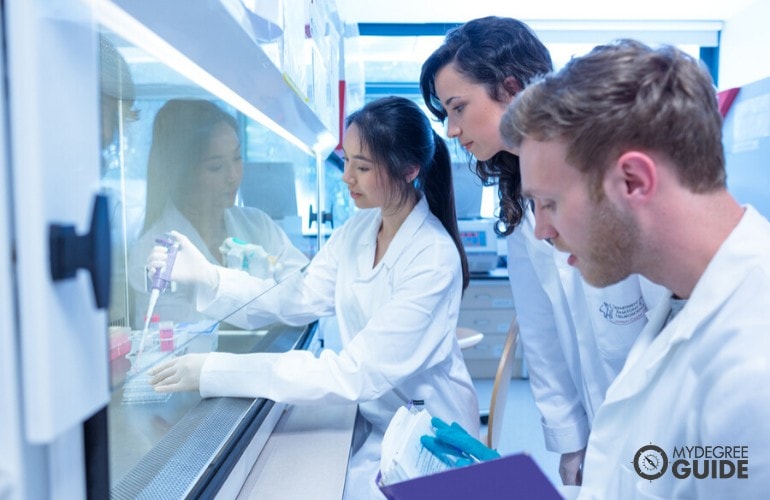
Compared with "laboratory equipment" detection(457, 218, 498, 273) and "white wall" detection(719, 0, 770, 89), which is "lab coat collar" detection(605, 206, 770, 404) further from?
"white wall" detection(719, 0, 770, 89)

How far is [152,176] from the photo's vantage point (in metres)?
0.98

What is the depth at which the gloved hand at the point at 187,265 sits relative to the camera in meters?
1.00

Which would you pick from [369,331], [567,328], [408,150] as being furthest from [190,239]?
[567,328]

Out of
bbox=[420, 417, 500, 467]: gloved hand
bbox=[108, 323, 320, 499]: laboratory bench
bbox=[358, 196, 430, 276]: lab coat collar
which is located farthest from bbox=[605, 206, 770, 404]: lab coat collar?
bbox=[358, 196, 430, 276]: lab coat collar

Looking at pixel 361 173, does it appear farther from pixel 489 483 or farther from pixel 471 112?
pixel 489 483

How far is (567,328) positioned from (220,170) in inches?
37.2

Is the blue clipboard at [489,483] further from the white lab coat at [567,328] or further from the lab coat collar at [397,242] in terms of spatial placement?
the lab coat collar at [397,242]

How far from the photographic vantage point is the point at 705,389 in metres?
0.75

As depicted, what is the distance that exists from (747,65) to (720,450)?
3.81 m

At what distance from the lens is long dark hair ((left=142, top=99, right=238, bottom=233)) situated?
98 cm

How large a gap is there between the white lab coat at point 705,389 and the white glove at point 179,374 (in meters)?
0.79

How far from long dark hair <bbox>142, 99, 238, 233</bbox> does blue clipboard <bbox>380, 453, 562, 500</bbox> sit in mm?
628

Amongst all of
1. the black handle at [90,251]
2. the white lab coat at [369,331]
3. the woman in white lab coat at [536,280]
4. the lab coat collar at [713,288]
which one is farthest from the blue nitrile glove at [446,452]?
the black handle at [90,251]

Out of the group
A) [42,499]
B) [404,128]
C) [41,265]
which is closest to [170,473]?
[42,499]
